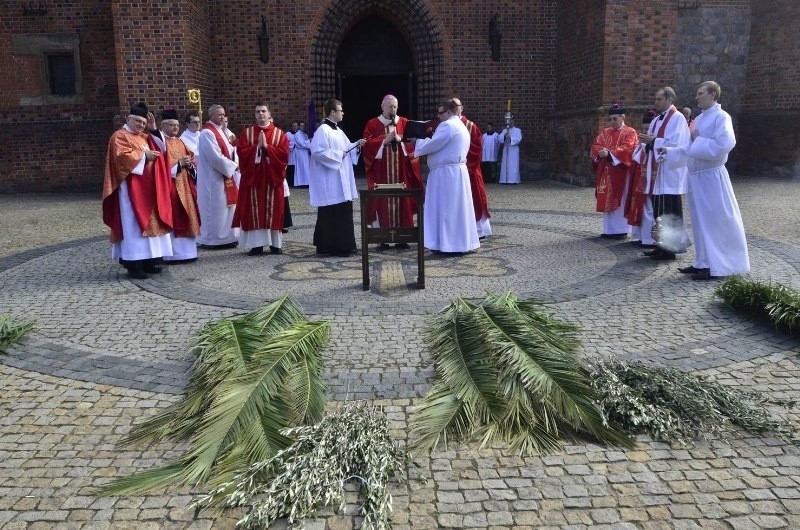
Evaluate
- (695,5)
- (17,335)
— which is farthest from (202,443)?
(695,5)

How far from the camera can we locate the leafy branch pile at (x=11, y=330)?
5.19 m

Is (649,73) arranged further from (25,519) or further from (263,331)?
(25,519)

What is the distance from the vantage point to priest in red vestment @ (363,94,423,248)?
904 centimetres

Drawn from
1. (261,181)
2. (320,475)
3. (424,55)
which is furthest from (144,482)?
(424,55)

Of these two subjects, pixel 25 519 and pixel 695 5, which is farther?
pixel 695 5

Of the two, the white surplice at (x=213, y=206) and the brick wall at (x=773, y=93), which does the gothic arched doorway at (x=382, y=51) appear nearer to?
the brick wall at (x=773, y=93)

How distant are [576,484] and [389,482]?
0.88 metres

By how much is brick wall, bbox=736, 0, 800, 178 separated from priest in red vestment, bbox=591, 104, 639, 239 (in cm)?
995

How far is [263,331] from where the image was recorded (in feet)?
15.7

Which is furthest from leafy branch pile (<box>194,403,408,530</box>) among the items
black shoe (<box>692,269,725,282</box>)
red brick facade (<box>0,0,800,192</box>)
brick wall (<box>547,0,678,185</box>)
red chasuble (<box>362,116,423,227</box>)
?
brick wall (<box>547,0,678,185</box>)

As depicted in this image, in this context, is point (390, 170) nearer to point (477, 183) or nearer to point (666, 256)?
point (477, 183)

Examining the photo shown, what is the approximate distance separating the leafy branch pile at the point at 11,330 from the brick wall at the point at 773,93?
1752cm

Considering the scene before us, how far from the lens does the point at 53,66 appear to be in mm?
16469

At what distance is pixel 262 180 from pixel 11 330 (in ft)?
13.7
